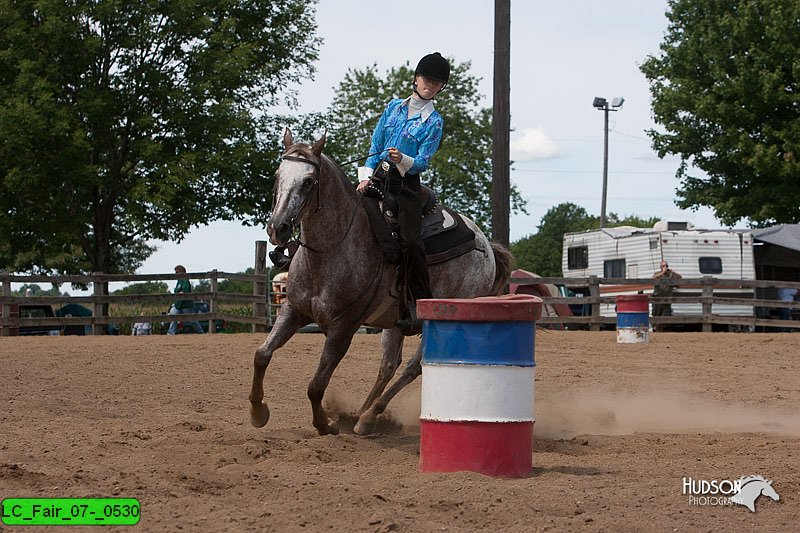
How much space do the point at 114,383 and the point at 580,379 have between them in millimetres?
5440

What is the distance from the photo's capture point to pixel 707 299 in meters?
24.3

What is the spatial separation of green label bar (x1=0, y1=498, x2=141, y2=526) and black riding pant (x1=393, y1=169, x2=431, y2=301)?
3.44 metres

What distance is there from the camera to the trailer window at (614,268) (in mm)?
28141

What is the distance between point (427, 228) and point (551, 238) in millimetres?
61900

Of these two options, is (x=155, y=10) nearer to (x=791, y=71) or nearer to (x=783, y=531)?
(x=791, y=71)

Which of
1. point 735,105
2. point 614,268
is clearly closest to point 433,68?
point 614,268

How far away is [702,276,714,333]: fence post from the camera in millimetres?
24109

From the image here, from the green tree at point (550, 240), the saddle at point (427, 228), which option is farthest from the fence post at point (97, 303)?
the green tree at point (550, 240)

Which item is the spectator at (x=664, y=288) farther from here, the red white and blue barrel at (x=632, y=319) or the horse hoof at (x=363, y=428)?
the horse hoof at (x=363, y=428)

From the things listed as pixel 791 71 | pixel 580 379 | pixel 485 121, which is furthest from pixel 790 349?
pixel 485 121

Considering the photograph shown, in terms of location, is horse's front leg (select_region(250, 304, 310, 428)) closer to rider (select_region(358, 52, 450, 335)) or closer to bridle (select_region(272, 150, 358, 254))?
bridle (select_region(272, 150, 358, 254))

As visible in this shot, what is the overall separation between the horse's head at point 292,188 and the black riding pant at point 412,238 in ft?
2.85

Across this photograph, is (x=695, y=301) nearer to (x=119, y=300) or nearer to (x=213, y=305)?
(x=213, y=305)

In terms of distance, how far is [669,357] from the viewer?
15.9 m
